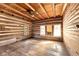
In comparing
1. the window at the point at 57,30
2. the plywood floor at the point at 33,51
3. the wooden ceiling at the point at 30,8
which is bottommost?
the plywood floor at the point at 33,51

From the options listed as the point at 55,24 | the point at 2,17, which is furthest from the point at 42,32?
the point at 2,17

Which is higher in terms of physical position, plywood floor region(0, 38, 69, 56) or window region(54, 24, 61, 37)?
window region(54, 24, 61, 37)

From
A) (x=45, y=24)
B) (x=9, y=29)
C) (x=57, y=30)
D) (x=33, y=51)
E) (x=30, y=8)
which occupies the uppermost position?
(x=30, y=8)

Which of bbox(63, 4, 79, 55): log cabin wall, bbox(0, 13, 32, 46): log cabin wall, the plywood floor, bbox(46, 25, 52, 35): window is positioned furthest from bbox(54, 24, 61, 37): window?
bbox(63, 4, 79, 55): log cabin wall

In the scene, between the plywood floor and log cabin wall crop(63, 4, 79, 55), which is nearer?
log cabin wall crop(63, 4, 79, 55)

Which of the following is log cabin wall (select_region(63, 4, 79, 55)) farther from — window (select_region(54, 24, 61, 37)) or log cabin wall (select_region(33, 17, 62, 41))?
log cabin wall (select_region(33, 17, 62, 41))

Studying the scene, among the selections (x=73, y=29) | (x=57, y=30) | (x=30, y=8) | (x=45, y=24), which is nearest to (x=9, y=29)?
(x=30, y=8)

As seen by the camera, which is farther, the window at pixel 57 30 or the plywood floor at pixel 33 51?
the window at pixel 57 30

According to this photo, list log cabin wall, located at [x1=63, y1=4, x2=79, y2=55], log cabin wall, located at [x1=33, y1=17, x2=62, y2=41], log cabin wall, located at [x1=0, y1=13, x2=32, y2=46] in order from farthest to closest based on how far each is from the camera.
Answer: log cabin wall, located at [x1=33, y1=17, x2=62, y2=41] < log cabin wall, located at [x1=0, y1=13, x2=32, y2=46] < log cabin wall, located at [x1=63, y1=4, x2=79, y2=55]

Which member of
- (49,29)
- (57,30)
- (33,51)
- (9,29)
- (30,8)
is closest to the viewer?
(33,51)

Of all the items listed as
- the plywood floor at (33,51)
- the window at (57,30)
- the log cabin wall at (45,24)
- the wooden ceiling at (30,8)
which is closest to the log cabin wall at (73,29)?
the plywood floor at (33,51)

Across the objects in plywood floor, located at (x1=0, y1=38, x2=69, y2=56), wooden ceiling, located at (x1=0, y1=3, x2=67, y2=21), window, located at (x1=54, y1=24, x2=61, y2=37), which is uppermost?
wooden ceiling, located at (x1=0, y1=3, x2=67, y2=21)

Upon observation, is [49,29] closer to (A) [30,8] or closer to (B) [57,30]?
(B) [57,30]

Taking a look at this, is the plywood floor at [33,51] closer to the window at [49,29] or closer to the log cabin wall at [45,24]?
the log cabin wall at [45,24]
